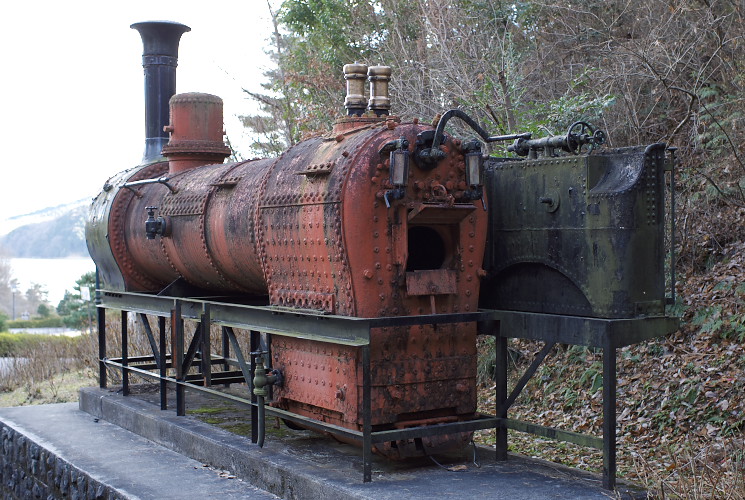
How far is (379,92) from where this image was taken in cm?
752

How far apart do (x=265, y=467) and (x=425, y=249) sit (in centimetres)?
222

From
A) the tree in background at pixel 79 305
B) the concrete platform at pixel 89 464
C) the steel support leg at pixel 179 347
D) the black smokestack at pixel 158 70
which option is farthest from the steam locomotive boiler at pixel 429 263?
the tree in background at pixel 79 305

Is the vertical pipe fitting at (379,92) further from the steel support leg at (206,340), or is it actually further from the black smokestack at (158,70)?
the black smokestack at (158,70)

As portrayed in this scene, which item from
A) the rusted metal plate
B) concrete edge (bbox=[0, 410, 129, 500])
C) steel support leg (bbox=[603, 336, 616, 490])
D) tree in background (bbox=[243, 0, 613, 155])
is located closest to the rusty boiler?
the rusted metal plate

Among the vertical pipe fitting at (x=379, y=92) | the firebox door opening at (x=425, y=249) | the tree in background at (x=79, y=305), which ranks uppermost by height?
the vertical pipe fitting at (x=379, y=92)

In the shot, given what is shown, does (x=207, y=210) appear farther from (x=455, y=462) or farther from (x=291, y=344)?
(x=455, y=462)

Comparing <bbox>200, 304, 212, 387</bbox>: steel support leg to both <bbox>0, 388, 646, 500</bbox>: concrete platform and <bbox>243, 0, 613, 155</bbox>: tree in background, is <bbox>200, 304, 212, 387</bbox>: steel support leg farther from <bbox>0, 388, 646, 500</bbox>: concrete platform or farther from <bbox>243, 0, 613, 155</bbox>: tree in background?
<bbox>243, 0, 613, 155</bbox>: tree in background

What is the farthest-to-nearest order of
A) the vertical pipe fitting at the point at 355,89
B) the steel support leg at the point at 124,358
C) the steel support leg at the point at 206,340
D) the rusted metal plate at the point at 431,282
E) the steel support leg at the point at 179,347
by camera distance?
the steel support leg at the point at 124,358, the steel support leg at the point at 179,347, the steel support leg at the point at 206,340, the vertical pipe fitting at the point at 355,89, the rusted metal plate at the point at 431,282

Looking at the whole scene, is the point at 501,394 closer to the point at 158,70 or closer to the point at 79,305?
the point at 158,70

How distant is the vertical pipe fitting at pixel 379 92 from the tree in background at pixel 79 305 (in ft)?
71.1

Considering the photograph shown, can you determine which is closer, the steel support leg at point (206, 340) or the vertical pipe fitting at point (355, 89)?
the vertical pipe fitting at point (355, 89)

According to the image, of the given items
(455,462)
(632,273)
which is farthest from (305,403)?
(632,273)

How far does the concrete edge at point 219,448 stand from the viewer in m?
6.58

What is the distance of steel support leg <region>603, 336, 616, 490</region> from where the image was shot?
6.03 meters
